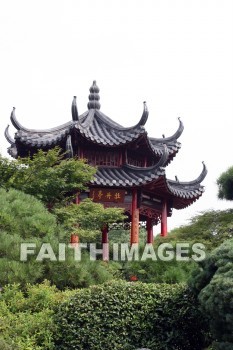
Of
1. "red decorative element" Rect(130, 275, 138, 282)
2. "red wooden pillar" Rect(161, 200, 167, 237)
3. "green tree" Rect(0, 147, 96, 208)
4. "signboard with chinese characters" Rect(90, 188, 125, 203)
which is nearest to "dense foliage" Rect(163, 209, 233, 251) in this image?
"red decorative element" Rect(130, 275, 138, 282)

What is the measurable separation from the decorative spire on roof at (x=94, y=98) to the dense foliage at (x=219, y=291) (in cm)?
1010

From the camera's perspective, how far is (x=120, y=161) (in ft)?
55.0

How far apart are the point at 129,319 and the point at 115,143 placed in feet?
27.1

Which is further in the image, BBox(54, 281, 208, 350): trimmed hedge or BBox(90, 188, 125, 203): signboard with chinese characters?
BBox(90, 188, 125, 203): signboard with chinese characters

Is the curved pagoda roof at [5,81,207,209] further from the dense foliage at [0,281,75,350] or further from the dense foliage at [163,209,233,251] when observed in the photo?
the dense foliage at [0,281,75,350]

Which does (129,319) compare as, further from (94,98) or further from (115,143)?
(94,98)

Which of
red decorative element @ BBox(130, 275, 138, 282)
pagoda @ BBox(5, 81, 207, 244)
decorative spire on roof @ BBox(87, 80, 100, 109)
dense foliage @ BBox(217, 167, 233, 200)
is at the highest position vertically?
decorative spire on roof @ BBox(87, 80, 100, 109)

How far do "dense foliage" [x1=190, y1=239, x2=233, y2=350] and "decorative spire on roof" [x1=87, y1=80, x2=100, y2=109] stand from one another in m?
10.1

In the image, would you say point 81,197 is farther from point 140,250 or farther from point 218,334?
point 218,334

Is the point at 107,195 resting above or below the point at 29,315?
above

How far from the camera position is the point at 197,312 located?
8852 mm

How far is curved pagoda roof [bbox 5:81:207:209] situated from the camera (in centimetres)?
1573

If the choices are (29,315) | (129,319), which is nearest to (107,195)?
(29,315)

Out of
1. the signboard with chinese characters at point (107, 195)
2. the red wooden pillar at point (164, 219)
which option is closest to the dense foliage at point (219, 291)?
the signboard with chinese characters at point (107, 195)
